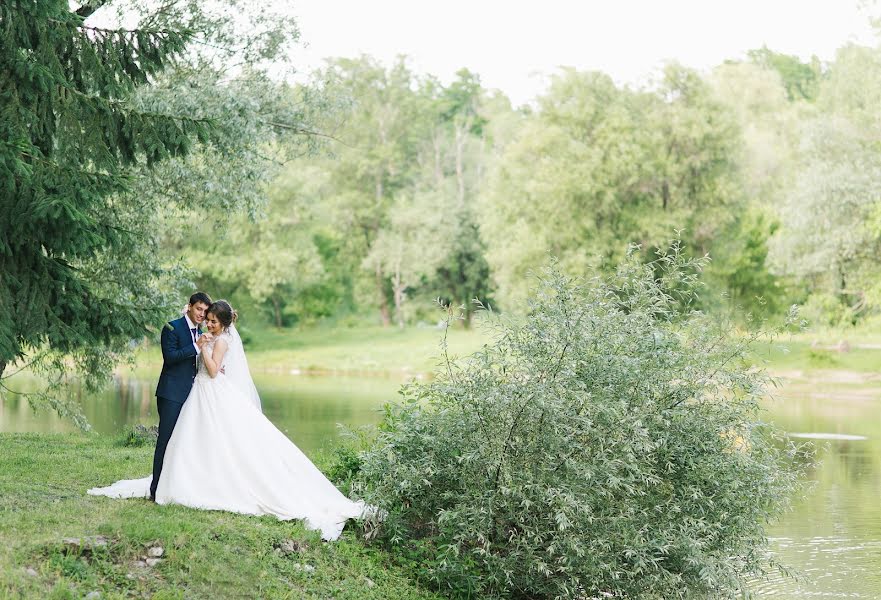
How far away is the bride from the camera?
9.66 m

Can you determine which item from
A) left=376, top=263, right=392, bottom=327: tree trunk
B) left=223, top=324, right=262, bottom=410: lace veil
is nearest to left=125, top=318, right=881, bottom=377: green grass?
left=376, top=263, right=392, bottom=327: tree trunk

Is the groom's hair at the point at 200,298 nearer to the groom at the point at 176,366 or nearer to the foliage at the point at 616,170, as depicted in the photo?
the groom at the point at 176,366

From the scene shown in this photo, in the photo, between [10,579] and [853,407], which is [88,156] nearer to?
[10,579]

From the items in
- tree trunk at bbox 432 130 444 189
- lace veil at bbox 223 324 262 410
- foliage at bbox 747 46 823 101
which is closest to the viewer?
lace veil at bbox 223 324 262 410

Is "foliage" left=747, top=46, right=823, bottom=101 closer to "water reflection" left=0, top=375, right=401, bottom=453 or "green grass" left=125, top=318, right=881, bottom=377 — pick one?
"green grass" left=125, top=318, right=881, bottom=377

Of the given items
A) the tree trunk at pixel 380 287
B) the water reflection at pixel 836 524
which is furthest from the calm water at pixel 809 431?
the tree trunk at pixel 380 287

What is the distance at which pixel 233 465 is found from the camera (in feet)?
32.1

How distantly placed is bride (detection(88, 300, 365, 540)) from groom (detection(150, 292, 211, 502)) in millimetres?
110

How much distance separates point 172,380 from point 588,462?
Result: 416 centimetres

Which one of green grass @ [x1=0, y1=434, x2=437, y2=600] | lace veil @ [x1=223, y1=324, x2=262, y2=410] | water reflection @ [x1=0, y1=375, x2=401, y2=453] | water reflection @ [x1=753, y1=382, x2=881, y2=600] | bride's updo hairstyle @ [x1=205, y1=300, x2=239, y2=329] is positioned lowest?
water reflection @ [x1=753, y1=382, x2=881, y2=600]

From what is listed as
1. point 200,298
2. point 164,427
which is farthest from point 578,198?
point 164,427

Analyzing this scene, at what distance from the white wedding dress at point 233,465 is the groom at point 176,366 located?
117mm

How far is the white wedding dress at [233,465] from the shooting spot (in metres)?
9.66

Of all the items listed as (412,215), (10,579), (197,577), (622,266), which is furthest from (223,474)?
(412,215)
